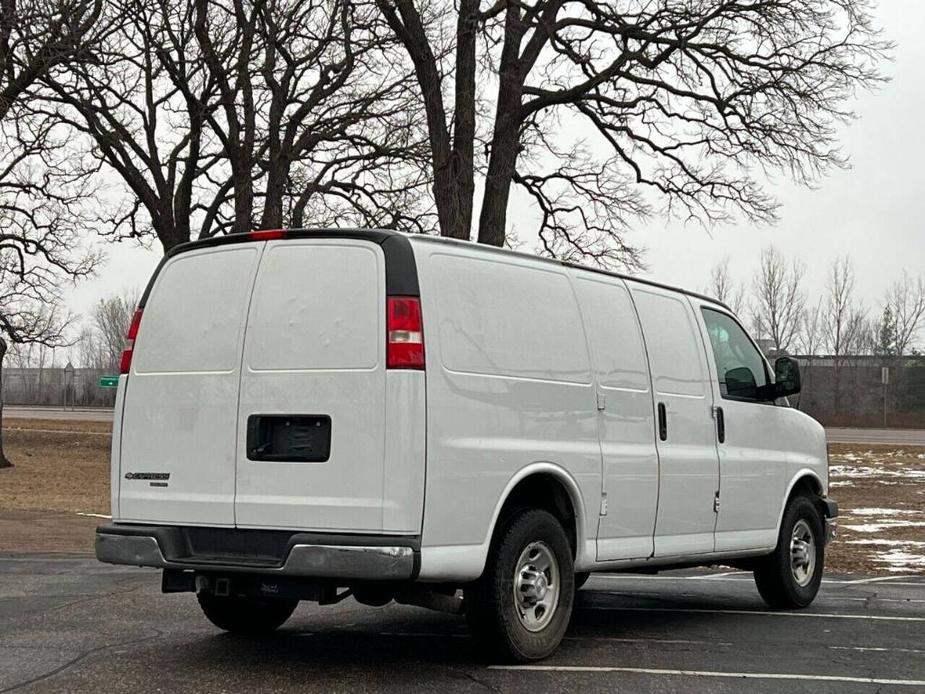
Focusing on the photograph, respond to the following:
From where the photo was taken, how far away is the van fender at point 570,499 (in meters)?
7.21

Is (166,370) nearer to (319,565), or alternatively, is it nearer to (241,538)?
(241,538)

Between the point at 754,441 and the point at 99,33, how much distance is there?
42.7 feet

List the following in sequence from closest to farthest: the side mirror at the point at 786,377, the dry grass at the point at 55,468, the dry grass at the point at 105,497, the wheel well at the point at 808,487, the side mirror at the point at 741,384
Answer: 1. the side mirror at the point at 741,384
2. the side mirror at the point at 786,377
3. the wheel well at the point at 808,487
4. the dry grass at the point at 105,497
5. the dry grass at the point at 55,468

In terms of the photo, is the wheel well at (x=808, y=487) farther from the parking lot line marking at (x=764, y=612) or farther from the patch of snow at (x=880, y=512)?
the patch of snow at (x=880, y=512)

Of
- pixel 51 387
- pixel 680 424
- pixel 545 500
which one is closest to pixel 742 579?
pixel 680 424

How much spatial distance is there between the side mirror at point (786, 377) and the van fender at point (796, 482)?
69cm

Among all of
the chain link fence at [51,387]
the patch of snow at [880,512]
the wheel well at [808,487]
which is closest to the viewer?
the wheel well at [808,487]

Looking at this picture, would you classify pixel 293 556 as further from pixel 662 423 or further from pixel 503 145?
pixel 503 145

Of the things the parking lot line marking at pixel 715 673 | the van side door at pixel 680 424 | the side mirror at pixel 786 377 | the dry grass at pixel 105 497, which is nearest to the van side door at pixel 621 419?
the van side door at pixel 680 424

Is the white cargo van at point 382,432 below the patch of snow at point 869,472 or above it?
above

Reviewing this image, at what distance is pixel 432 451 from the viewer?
683cm

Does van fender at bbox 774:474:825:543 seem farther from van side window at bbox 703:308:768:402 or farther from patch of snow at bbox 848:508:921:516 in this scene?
patch of snow at bbox 848:508:921:516

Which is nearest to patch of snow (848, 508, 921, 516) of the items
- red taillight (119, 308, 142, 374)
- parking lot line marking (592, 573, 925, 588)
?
parking lot line marking (592, 573, 925, 588)

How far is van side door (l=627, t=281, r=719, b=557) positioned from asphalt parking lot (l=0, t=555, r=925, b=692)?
70 centimetres
